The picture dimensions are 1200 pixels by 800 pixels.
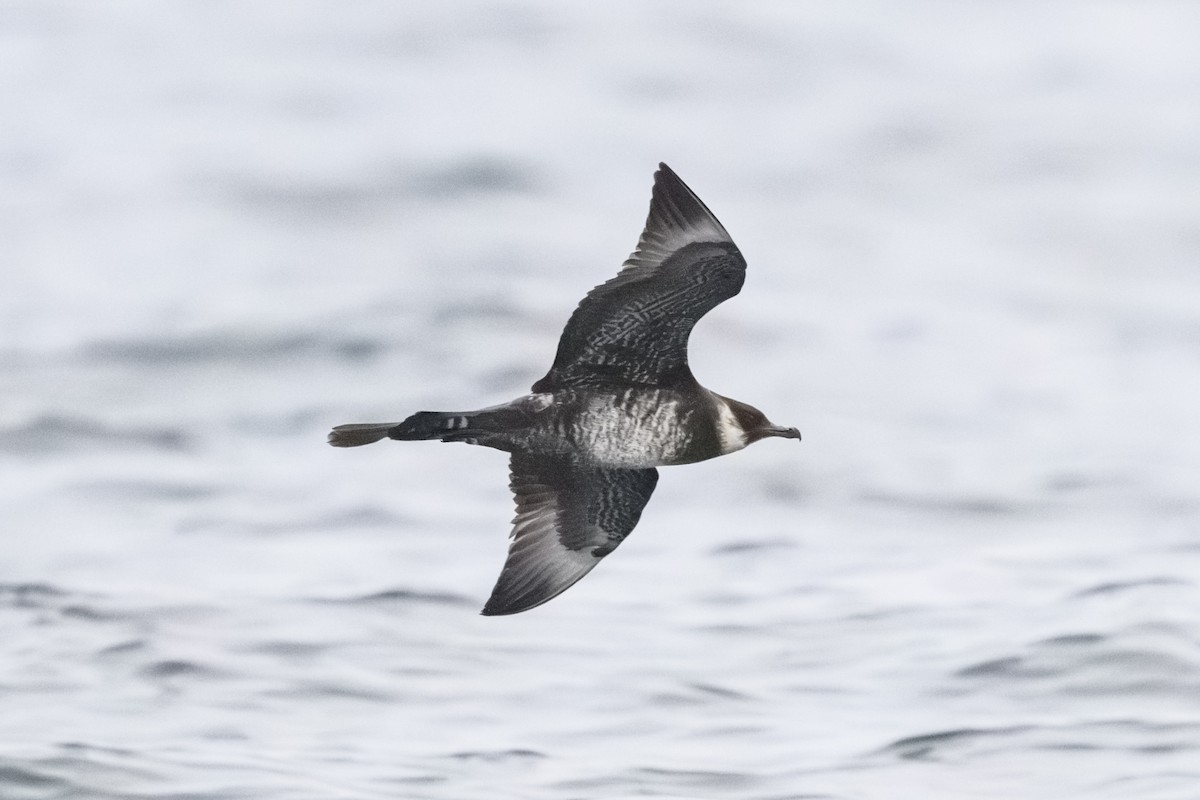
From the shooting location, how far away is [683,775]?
12.1 metres

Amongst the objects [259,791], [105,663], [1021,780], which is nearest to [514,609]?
[259,791]

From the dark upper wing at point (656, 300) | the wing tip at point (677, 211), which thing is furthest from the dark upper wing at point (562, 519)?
the wing tip at point (677, 211)

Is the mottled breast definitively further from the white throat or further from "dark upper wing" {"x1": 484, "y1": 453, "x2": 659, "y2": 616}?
"dark upper wing" {"x1": 484, "y1": 453, "x2": 659, "y2": 616}

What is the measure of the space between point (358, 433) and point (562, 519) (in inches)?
48.8

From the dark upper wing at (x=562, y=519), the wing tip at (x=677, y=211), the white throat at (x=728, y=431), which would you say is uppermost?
the wing tip at (x=677, y=211)

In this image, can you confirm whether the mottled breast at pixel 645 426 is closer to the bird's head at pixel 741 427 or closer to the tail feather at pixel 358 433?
the bird's head at pixel 741 427

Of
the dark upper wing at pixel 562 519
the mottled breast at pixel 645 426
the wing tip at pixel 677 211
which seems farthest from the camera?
the dark upper wing at pixel 562 519

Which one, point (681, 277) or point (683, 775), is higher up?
point (681, 277)

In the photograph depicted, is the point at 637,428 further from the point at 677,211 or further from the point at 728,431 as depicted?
the point at 677,211

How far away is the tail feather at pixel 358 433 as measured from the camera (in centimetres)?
760

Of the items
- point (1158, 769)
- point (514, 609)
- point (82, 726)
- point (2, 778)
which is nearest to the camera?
point (514, 609)

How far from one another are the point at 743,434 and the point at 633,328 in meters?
0.66

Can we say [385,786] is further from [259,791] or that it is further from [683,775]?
[683,775]

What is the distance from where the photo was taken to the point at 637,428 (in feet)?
24.9
